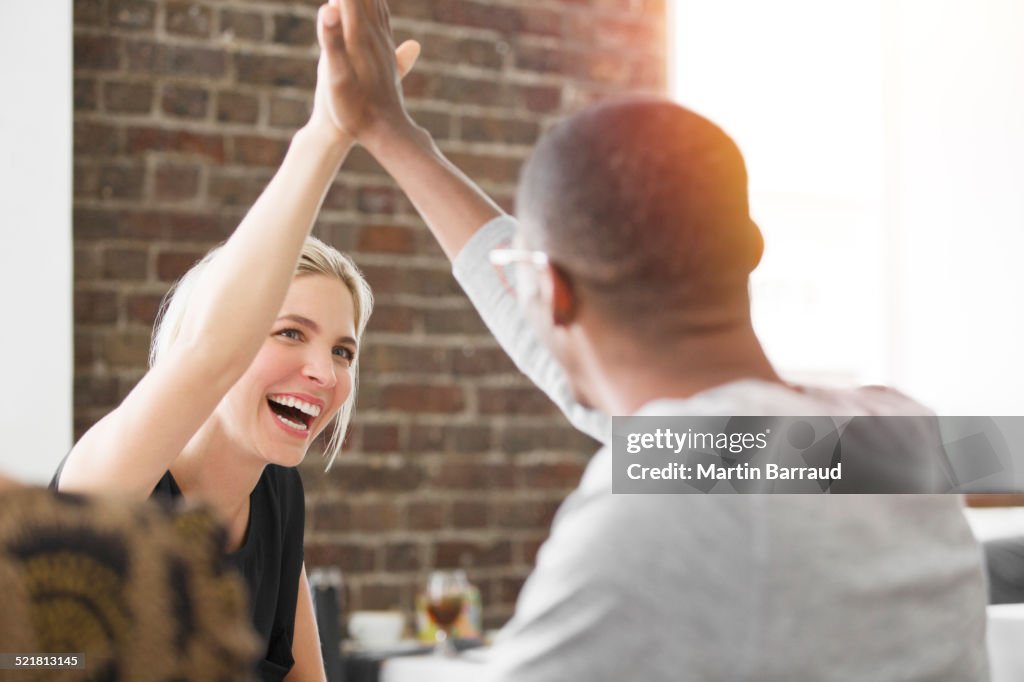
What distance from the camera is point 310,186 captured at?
1173mm

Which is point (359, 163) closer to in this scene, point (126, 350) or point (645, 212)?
point (126, 350)

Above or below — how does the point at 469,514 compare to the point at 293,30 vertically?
below

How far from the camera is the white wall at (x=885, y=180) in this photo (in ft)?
12.9

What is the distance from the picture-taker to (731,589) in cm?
70

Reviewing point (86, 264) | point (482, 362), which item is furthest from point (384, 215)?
point (86, 264)

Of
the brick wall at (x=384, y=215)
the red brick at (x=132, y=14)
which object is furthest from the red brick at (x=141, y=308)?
the red brick at (x=132, y=14)

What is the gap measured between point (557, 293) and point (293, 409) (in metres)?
1.00

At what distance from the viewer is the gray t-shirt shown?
69 centimetres

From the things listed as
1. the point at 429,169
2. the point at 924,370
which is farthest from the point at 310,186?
the point at 924,370

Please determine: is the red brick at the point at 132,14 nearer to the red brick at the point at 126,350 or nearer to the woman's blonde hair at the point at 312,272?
the red brick at the point at 126,350

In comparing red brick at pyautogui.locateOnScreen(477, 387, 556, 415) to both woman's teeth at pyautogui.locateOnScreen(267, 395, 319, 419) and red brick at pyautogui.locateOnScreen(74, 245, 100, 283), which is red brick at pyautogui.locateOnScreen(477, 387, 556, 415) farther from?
woman's teeth at pyautogui.locateOnScreen(267, 395, 319, 419)

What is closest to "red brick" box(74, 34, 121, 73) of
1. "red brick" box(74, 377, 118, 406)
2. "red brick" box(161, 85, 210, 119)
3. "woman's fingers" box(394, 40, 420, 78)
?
"red brick" box(161, 85, 210, 119)

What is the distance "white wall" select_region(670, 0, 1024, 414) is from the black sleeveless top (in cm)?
246

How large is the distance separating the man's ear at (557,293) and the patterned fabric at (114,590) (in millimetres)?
332
